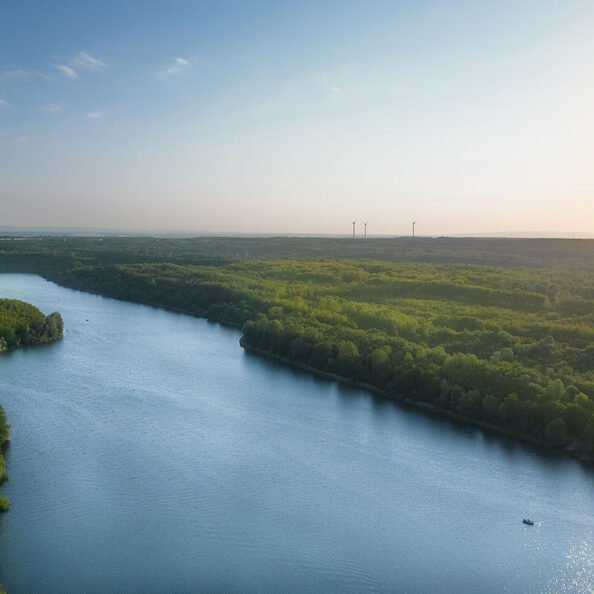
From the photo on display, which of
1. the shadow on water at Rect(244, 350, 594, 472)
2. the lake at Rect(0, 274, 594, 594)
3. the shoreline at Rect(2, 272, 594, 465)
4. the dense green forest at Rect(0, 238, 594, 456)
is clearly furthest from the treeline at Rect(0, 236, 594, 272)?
the lake at Rect(0, 274, 594, 594)

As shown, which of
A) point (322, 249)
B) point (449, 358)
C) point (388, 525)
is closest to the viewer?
point (388, 525)

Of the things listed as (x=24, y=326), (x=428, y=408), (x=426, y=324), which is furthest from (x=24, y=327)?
(x=428, y=408)

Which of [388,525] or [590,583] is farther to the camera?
[388,525]

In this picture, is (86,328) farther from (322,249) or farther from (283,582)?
(322,249)

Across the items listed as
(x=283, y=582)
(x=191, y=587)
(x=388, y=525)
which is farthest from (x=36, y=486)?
(x=388, y=525)

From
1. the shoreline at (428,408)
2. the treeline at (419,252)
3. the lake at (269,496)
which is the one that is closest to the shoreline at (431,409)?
the shoreline at (428,408)

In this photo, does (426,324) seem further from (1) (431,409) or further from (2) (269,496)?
(2) (269,496)
